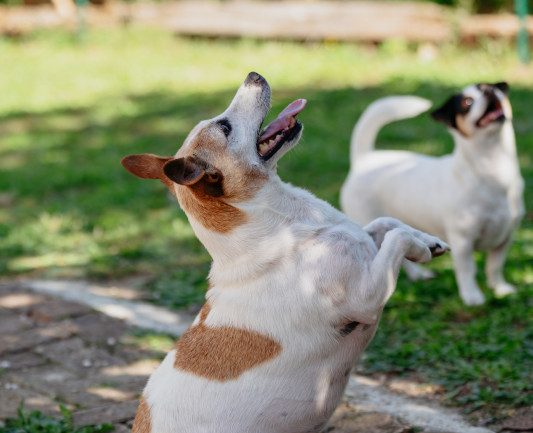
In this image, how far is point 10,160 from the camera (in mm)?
10195

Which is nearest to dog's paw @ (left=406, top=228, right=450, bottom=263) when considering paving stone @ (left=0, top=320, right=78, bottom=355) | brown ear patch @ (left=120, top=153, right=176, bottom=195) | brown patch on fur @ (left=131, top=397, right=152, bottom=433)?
brown ear patch @ (left=120, top=153, right=176, bottom=195)

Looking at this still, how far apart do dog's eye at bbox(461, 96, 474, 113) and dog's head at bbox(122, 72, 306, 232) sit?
2.03 m

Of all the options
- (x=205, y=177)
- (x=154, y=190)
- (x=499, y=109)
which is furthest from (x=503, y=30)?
(x=205, y=177)

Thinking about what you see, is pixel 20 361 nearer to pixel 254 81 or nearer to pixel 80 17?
pixel 254 81

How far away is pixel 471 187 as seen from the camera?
564cm

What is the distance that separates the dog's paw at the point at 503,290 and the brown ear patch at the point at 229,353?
105 inches

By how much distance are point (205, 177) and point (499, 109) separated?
2.57 metres

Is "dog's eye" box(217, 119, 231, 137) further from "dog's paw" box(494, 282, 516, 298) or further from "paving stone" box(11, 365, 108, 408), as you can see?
"dog's paw" box(494, 282, 516, 298)

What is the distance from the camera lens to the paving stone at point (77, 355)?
517 centimetres

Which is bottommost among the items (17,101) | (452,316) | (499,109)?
(17,101)

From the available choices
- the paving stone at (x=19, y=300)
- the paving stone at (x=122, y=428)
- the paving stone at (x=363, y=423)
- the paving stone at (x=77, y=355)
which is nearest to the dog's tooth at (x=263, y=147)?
the paving stone at (x=363, y=423)

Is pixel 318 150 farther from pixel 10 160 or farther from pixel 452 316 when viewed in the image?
pixel 452 316

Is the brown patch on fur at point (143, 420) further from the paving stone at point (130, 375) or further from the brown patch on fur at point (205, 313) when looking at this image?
the paving stone at point (130, 375)

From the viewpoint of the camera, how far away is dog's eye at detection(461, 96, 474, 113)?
18.1ft
